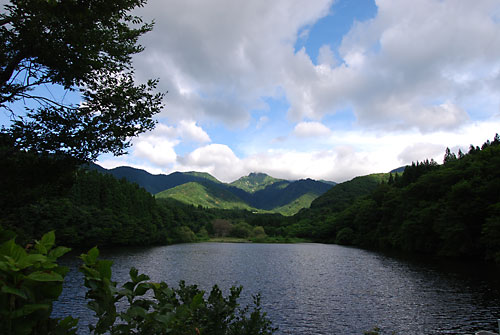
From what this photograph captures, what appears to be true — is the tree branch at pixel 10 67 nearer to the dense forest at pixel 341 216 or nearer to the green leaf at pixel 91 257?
the dense forest at pixel 341 216

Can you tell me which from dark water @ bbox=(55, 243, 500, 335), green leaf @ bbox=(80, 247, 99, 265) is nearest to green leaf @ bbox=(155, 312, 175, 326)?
green leaf @ bbox=(80, 247, 99, 265)

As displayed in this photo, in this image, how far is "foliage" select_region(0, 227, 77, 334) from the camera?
5.67 feet

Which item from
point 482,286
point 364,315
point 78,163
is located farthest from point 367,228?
point 78,163

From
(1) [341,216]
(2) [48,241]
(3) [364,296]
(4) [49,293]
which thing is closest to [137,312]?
(4) [49,293]

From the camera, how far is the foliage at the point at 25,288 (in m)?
1.73

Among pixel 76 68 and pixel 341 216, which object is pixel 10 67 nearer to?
pixel 76 68

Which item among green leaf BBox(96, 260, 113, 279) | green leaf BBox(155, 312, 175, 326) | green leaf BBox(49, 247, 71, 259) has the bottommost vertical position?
green leaf BBox(155, 312, 175, 326)

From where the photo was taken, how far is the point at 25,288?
177cm

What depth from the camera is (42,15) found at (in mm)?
9094

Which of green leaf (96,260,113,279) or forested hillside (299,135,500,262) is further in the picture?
forested hillside (299,135,500,262)

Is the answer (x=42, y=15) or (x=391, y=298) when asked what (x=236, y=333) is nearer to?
(x=42, y=15)

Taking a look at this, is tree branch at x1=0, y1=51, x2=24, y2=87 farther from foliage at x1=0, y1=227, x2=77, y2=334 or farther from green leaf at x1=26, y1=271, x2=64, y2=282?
green leaf at x1=26, y1=271, x2=64, y2=282

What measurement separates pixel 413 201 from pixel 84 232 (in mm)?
103135

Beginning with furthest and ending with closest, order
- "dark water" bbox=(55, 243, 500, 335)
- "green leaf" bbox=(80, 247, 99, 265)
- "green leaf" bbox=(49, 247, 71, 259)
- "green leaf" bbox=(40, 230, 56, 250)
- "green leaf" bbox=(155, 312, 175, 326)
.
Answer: "dark water" bbox=(55, 243, 500, 335)
"green leaf" bbox=(155, 312, 175, 326)
"green leaf" bbox=(80, 247, 99, 265)
"green leaf" bbox=(40, 230, 56, 250)
"green leaf" bbox=(49, 247, 71, 259)
